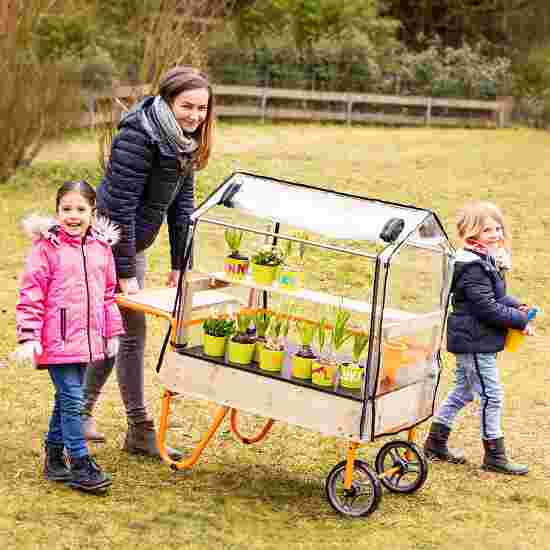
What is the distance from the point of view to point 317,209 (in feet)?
15.4

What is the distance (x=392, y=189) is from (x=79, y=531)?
10.4m

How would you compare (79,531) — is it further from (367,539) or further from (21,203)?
(21,203)

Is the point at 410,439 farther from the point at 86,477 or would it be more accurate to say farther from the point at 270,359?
the point at 86,477

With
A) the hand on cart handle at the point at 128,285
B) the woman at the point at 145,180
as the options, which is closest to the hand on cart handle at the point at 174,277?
the woman at the point at 145,180

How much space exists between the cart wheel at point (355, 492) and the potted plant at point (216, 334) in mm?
699

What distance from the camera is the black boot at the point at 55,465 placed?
4.70 m

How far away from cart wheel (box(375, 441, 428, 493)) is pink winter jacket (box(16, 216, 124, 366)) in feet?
4.45

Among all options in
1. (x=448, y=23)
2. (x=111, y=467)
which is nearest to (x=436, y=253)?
(x=111, y=467)

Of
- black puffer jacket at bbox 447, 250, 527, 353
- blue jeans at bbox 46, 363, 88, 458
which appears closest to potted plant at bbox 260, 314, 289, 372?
blue jeans at bbox 46, 363, 88, 458

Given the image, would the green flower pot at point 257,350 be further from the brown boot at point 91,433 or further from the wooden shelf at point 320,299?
the brown boot at point 91,433

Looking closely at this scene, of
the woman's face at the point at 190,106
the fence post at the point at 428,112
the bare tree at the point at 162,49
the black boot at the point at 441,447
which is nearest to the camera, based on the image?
the woman's face at the point at 190,106

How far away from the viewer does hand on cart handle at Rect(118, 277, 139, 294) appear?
4.85 m

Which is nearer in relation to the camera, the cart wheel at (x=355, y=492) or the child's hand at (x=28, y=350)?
the child's hand at (x=28, y=350)

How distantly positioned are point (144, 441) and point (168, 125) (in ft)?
4.88
